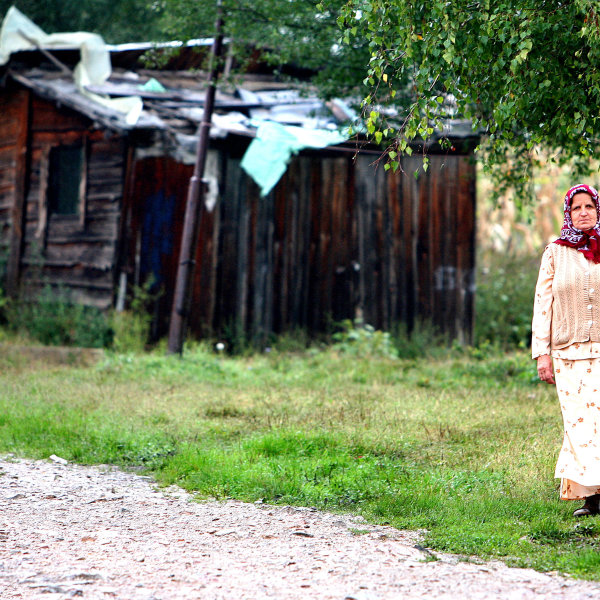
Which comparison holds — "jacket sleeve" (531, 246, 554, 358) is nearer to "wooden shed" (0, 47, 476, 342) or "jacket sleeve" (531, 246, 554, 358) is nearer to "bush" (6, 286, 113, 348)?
"wooden shed" (0, 47, 476, 342)

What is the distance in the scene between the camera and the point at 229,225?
12.9 meters

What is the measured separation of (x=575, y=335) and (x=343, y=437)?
220cm

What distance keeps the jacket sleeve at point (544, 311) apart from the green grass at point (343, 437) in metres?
0.96

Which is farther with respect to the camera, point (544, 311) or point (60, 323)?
point (60, 323)

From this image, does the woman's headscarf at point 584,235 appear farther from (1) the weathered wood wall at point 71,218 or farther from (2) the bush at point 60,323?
(1) the weathered wood wall at point 71,218

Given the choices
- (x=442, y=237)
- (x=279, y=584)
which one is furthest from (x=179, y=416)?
(x=442, y=237)

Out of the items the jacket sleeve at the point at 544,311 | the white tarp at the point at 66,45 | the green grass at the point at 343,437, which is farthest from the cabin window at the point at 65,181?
the jacket sleeve at the point at 544,311

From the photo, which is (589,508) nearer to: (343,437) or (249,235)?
(343,437)

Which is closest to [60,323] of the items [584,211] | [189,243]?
[189,243]

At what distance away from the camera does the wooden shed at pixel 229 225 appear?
12.6 m

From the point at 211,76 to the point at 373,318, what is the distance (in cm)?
476

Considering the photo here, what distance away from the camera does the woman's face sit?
490cm

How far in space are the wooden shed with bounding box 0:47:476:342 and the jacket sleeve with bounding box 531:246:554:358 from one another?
25.7ft

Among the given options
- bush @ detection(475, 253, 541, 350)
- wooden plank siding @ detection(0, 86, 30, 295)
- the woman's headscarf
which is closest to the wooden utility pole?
wooden plank siding @ detection(0, 86, 30, 295)
